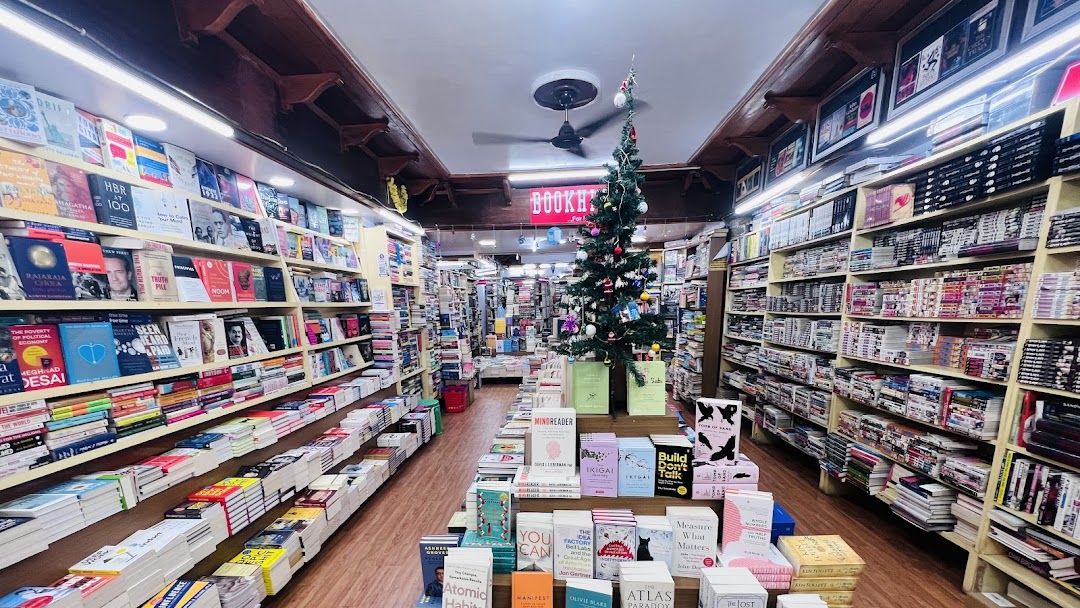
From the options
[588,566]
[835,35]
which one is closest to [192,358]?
[588,566]

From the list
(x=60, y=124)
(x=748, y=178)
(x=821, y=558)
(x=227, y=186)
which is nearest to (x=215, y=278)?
(x=227, y=186)

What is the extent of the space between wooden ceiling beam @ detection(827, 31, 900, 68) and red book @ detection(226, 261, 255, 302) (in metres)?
4.25

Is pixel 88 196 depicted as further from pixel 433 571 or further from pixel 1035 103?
pixel 1035 103

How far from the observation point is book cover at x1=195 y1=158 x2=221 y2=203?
228 cm

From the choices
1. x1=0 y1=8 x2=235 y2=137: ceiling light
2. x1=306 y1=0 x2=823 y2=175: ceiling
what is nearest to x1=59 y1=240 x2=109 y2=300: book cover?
x1=0 y1=8 x2=235 y2=137: ceiling light

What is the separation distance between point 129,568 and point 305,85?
2915 mm

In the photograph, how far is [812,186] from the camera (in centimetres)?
346

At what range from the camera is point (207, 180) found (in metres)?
2.32

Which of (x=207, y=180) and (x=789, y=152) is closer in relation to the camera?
(x=207, y=180)

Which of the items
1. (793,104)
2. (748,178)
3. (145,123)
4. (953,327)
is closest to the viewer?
(145,123)

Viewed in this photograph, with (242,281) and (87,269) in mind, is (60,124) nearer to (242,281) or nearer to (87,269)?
(87,269)

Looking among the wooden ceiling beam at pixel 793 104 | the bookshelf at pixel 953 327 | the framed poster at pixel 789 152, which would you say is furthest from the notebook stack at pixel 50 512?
the framed poster at pixel 789 152

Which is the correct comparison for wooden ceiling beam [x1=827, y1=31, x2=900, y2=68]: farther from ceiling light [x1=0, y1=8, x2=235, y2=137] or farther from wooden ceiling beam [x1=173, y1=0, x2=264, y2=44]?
ceiling light [x1=0, y1=8, x2=235, y2=137]

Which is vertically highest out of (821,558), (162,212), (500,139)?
(500,139)
